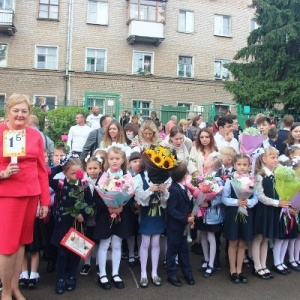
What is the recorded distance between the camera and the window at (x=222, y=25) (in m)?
26.5

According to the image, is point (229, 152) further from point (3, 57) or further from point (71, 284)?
point (3, 57)

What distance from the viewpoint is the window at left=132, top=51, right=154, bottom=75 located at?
25.1 metres

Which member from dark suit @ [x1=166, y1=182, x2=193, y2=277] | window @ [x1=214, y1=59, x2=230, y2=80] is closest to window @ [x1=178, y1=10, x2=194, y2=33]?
window @ [x1=214, y1=59, x2=230, y2=80]

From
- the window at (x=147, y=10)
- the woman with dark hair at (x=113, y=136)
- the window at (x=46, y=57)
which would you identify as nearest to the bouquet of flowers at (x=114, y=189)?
the woman with dark hair at (x=113, y=136)

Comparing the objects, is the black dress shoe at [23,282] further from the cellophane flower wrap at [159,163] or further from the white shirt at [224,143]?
the white shirt at [224,143]

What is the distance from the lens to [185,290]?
14.4 feet

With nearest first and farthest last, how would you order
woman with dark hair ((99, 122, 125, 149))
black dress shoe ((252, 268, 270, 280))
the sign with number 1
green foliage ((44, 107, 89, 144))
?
1. the sign with number 1
2. black dress shoe ((252, 268, 270, 280))
3. woman with dark hair ((99, 122, 125, 149))
4. green foliage ((44, 107, 89, 144))

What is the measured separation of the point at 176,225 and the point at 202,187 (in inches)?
22.3

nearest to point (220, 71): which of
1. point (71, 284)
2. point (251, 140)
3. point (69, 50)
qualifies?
point (69, 50)

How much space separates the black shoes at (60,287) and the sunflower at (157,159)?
1.73 meters

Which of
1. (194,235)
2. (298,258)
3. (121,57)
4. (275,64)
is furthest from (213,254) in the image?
(121,57)

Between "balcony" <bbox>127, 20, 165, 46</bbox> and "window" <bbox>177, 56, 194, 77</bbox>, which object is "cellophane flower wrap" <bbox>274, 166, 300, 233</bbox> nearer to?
"balcony" <bbox>127, 20, 165, 46</bbox>

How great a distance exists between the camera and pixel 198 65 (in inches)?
1029

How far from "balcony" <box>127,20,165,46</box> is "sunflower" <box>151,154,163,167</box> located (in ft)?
69.2
